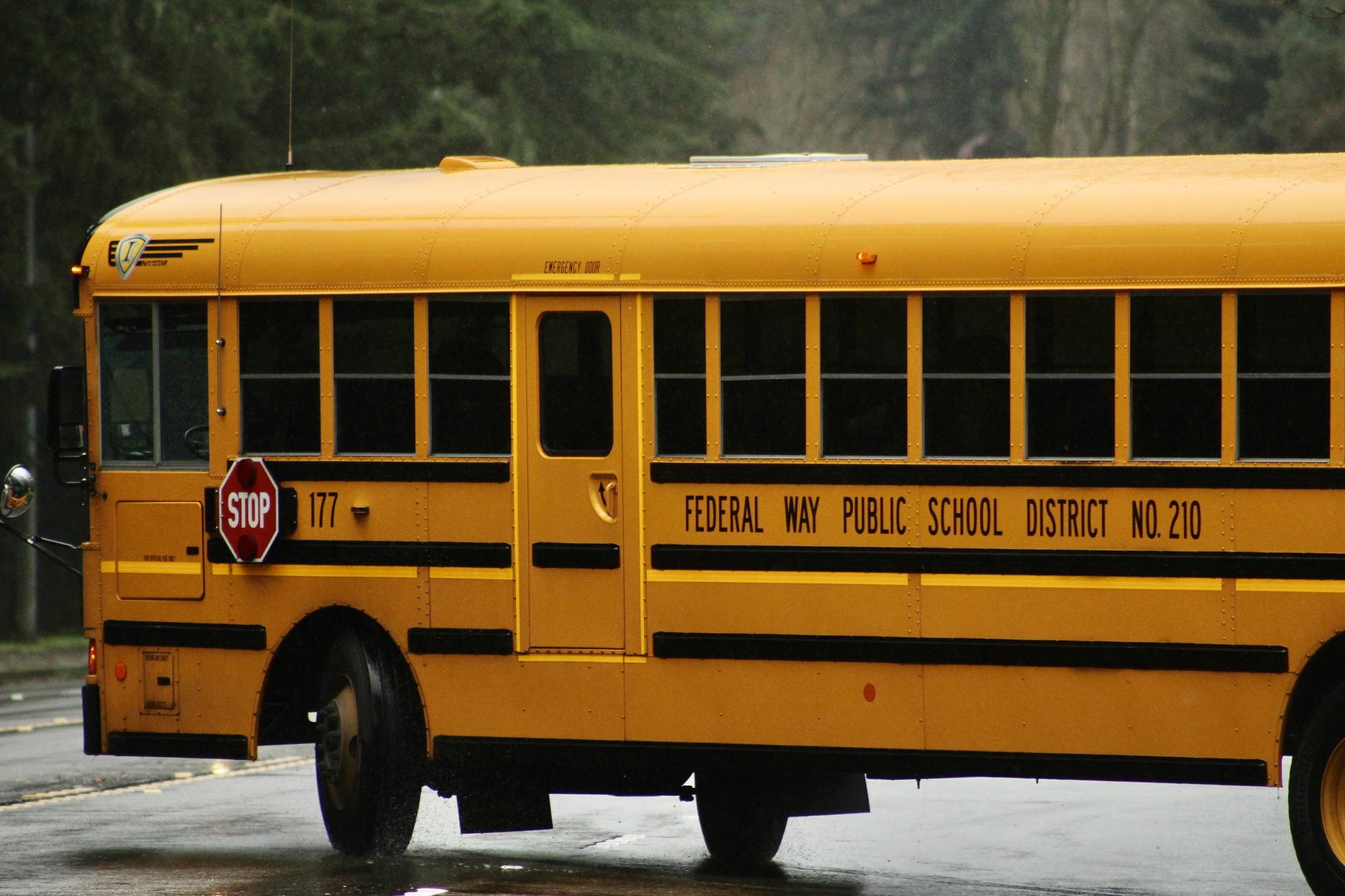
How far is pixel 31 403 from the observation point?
77.7 ft

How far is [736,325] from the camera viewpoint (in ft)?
28.7

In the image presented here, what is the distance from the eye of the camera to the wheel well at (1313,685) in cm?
794

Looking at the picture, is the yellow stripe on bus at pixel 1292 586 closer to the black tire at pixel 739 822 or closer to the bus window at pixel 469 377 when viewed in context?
the black tire at pixel 739 822

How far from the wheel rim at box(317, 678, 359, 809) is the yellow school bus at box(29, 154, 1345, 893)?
0.02 metres

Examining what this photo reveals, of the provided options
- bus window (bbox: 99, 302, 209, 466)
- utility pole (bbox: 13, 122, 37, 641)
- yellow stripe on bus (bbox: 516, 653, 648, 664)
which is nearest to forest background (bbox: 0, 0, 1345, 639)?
utility pole (bbox: 13, 122, 37, 641)

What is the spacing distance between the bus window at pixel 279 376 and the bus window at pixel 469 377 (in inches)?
21.8

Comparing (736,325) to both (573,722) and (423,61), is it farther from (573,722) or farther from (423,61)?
(423,61)

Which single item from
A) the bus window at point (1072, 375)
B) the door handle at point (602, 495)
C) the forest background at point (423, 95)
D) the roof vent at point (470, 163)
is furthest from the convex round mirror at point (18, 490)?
the forest background at point (423, 95)

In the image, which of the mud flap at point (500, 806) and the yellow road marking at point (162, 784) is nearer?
the mud flap at point (500, 806)

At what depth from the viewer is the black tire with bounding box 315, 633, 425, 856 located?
9.43 meters

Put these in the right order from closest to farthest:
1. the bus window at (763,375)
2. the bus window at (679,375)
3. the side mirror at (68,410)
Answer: the bus window at (763,375)
the bus window at (679,375)
the side mirror at (68,410)

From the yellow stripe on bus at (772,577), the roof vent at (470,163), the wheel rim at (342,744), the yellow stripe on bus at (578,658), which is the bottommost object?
the wheel rim at (342,744)

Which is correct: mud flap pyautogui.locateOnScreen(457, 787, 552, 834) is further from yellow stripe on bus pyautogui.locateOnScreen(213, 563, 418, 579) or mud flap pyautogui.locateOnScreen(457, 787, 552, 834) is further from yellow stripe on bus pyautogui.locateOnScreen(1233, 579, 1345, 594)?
yellow stripe on bus pyautogui.locateOnScreen(1233, 579, 1345, 594)

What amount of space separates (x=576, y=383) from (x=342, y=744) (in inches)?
70.5
